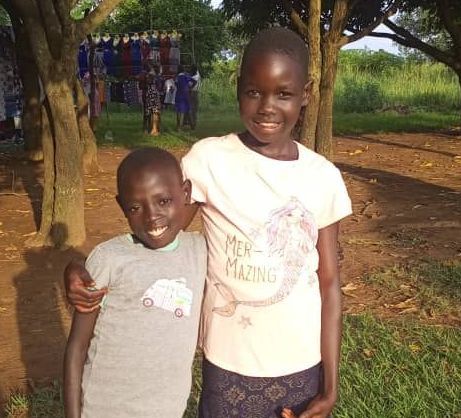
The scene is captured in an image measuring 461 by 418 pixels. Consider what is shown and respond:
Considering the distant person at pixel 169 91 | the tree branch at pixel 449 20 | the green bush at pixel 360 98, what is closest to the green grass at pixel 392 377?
the tree branch at pixel 449 20

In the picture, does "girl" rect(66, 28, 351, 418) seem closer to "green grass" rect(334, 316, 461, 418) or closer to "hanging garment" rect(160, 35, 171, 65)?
"green grass" rect(334, 316, 461, 418)

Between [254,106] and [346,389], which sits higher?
[254,106]

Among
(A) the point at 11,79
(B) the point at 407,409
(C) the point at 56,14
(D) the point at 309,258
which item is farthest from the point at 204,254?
(A) the point at 11,79

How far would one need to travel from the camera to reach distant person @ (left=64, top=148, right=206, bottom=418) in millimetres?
1661

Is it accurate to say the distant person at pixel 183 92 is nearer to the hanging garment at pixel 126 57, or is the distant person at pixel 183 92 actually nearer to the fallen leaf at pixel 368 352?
the hanging garment at pixel 126 57

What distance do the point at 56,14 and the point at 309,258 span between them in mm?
4783

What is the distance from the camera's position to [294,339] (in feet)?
5.61

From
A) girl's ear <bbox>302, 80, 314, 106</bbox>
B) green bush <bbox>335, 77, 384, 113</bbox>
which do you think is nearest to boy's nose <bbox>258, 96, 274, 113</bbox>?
girl's ear <bbox>302, 80, 314, 106</bbox>

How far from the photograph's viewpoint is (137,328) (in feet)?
5.48

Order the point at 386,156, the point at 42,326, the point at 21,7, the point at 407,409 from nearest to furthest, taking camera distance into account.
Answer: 1. the point at 407,409
2. the point at 42,326
3. the point at 21,7
4. the point at 386,156

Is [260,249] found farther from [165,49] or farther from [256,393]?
[165,49]

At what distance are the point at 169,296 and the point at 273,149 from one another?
0.45 meters

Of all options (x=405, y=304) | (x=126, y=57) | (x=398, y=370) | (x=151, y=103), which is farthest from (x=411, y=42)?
(x=398, y=370)

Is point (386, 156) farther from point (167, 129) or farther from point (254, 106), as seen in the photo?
point (254, 106)
